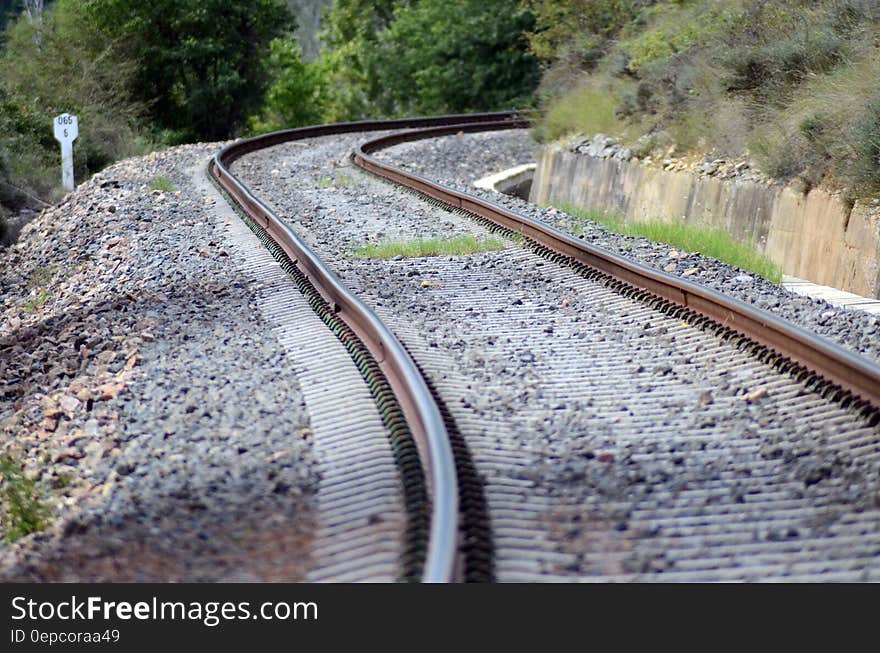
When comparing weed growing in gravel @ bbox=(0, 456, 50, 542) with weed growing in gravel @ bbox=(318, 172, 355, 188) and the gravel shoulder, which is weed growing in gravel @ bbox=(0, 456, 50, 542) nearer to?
the gravel shoulder

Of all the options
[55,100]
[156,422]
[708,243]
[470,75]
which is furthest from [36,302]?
[470,75]

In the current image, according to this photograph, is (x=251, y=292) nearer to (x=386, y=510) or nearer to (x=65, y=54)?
(x=386, y=510)

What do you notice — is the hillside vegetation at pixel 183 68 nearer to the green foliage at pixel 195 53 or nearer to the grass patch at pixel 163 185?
the green foliage at pixel 195 53

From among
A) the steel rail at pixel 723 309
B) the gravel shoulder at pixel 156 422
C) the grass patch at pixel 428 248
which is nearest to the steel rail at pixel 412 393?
the gravel shoulder at pixel 156 422

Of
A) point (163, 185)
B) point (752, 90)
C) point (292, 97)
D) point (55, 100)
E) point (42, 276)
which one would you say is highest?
point (752, 90)

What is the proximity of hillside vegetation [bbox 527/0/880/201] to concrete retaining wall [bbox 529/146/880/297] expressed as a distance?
10.2 inches

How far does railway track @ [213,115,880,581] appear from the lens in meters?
3.95

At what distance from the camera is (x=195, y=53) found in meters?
33.8

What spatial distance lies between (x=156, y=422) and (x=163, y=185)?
35.1ft

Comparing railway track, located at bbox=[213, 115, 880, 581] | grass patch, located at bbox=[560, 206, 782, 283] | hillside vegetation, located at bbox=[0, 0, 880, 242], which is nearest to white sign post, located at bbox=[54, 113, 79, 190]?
hillside vegetation, located at bbox=[0, 0, 880, 242]

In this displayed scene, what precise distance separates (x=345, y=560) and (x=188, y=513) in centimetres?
80

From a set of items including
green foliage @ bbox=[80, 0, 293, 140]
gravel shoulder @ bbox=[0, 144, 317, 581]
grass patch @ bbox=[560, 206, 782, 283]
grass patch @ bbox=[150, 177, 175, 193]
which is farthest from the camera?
green foliage @ bbox=[80, 0, 293, 140]

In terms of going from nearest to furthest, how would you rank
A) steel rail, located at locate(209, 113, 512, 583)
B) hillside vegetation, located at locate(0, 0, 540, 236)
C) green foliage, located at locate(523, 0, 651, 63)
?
steel rail, located at locate(209, 113, 512, 583)
green foliage, located at locate(523, 0, 651, 63)
hillside vegetation, located at locate(0, 0, 540, 236)

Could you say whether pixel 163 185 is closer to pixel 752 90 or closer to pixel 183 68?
pixel 752 90
